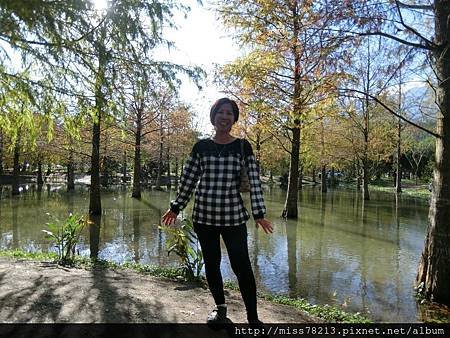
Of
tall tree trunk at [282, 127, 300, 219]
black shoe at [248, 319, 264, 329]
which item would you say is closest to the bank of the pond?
black shoe at [248, 319, 264, 329]

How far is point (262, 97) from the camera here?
541 inches

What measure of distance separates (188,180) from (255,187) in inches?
24.4

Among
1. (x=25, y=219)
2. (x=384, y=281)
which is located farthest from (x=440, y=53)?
(x=25, y=219)

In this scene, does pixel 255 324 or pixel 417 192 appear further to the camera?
pixel 417 192

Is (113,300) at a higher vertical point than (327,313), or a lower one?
higher

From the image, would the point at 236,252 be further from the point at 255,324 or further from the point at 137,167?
the point at 137,167

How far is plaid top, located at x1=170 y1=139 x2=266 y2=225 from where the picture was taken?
3.12 m

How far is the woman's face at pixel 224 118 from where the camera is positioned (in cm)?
328

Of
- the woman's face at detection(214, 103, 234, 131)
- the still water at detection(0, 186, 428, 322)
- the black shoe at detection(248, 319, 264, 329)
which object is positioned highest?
the woman's face at detection(214, 103, 234, 131)

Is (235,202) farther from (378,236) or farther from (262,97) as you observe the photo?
(262,97)

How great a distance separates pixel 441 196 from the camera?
5641 millimetres

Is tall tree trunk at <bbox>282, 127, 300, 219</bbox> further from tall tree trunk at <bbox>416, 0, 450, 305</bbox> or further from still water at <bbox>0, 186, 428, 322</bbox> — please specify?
tall tree trunk at <bbox>416, 0, 450, 305</bbox>

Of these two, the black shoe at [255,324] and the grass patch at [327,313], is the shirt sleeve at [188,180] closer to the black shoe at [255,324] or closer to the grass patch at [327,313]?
the black shoe at [255,324]

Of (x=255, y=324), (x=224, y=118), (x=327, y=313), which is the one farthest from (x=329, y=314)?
(x=224, y=118)
